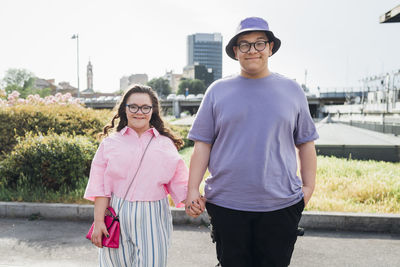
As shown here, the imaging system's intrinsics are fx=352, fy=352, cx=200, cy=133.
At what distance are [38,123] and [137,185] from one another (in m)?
6.46

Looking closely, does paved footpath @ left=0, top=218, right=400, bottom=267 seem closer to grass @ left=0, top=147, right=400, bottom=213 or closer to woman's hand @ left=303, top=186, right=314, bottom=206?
grass @ left=0, top=147, right=400, bottom=213

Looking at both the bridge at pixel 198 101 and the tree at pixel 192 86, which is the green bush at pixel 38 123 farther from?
the tree at pixel 192 86

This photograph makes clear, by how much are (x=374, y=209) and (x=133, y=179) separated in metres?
3.83

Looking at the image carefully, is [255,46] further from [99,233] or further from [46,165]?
[46,165]

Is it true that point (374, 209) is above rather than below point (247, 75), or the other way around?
below

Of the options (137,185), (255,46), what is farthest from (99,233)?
(255,46)

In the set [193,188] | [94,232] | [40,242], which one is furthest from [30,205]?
[193,188]

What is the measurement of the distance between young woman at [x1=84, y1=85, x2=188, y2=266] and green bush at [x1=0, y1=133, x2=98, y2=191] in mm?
3663

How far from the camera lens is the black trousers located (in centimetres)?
203

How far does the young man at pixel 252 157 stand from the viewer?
2010 mm

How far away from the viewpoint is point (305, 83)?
288 feet

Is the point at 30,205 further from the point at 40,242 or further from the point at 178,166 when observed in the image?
the point at 178,166

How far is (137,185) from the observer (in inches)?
90.3

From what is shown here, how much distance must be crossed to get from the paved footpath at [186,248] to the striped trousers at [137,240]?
141 cm
